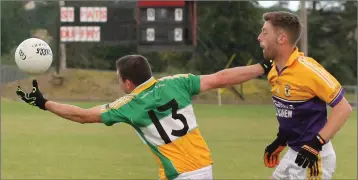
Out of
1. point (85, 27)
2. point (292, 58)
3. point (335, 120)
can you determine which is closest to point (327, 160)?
point (335, 120)

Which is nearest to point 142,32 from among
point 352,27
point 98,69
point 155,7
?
point 155,7

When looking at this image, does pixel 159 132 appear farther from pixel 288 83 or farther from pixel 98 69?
pixel 98 69

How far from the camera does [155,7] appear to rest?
99.6 feet

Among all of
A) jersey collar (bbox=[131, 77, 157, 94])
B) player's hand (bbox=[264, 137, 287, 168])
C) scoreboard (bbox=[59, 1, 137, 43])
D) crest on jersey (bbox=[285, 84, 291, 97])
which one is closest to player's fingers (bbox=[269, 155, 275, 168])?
player's hand (bbox=[264, 137, 287, 168])

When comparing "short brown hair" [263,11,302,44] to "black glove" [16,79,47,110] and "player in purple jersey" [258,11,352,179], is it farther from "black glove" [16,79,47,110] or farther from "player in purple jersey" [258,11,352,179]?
"black glove" [16,79,47,110]

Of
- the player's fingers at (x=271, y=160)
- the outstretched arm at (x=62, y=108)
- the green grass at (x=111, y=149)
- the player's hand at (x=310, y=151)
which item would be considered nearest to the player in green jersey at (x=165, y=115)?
the outstretched arm at (x=62, y=108)

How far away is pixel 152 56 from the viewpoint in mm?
43438

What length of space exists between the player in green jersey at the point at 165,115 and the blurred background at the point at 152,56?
6.01 m

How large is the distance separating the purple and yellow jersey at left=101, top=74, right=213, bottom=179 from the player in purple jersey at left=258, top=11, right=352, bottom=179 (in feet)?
2.27

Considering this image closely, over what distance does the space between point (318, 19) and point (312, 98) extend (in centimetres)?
4357

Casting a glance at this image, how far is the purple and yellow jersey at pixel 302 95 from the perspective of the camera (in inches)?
206

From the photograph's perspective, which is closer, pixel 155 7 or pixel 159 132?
pixel 159 132

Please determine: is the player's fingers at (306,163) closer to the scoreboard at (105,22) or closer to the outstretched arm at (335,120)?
the outstretched arm at (335,120)

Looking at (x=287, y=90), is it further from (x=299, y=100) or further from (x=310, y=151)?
(x=310, y=151)
